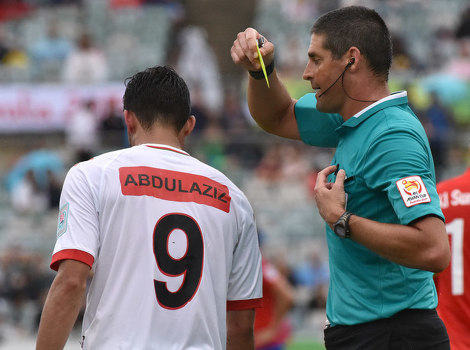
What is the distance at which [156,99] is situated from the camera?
3865 millimetres

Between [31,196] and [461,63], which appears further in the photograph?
[461,63]

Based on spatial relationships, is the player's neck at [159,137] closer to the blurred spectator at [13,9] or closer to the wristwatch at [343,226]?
the wristwatch at [343,226]

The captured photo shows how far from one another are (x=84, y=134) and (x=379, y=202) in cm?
1265

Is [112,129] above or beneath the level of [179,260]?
above

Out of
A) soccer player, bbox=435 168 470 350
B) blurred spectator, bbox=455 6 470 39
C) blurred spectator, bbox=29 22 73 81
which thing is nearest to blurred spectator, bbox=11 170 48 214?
blurred spectator, bbox=29 22 73 81

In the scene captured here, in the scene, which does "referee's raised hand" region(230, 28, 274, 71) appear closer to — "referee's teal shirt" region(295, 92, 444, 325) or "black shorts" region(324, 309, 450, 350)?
"referee's teal shirt" region(295, 92, 444, 325)

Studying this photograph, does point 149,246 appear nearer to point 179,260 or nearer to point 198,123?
point 179,260

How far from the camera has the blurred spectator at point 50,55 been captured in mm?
17969

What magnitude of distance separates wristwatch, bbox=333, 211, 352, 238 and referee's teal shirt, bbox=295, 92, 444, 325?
0.18 metres

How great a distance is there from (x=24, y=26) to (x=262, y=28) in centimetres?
579

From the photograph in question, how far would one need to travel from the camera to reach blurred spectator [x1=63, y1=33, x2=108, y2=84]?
1722 centimetres

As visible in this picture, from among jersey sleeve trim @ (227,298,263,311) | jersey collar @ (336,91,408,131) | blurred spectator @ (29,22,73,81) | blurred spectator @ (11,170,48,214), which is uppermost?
blurred spectator @ (29,22,73,81)

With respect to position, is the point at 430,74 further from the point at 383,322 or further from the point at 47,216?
the point at 383,322

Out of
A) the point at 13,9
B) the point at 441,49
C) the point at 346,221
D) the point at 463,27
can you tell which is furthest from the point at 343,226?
the point at 13,9
